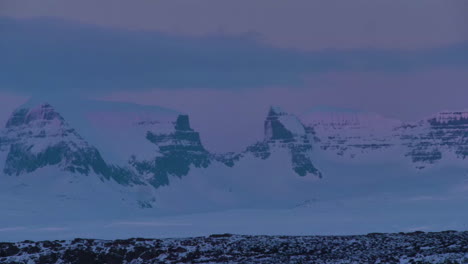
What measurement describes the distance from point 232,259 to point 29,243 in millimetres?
23309

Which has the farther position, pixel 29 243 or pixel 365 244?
pixel 29 243

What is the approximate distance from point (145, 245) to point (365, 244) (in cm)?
1971

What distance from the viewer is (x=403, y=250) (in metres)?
115

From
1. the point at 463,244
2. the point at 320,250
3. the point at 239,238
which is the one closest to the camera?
the point at 463,244

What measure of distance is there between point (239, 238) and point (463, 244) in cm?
2493

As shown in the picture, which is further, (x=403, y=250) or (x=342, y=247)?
(x=342, y=247)

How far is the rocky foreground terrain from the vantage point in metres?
118

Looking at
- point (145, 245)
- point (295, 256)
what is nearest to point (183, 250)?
point (145, 245)

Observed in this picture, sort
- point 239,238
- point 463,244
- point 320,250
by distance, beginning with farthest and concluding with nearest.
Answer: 1. point 239,238
2. point 320,250
3. point 463,244

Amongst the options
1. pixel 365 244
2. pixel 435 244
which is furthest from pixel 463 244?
pixel 365 244

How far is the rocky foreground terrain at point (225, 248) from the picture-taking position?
117938mm

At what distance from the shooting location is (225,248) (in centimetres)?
12600

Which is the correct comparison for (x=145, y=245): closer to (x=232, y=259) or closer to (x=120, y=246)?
(x=120, y=246)

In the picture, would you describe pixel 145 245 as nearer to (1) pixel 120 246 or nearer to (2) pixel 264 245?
(1) pixel 120 246
